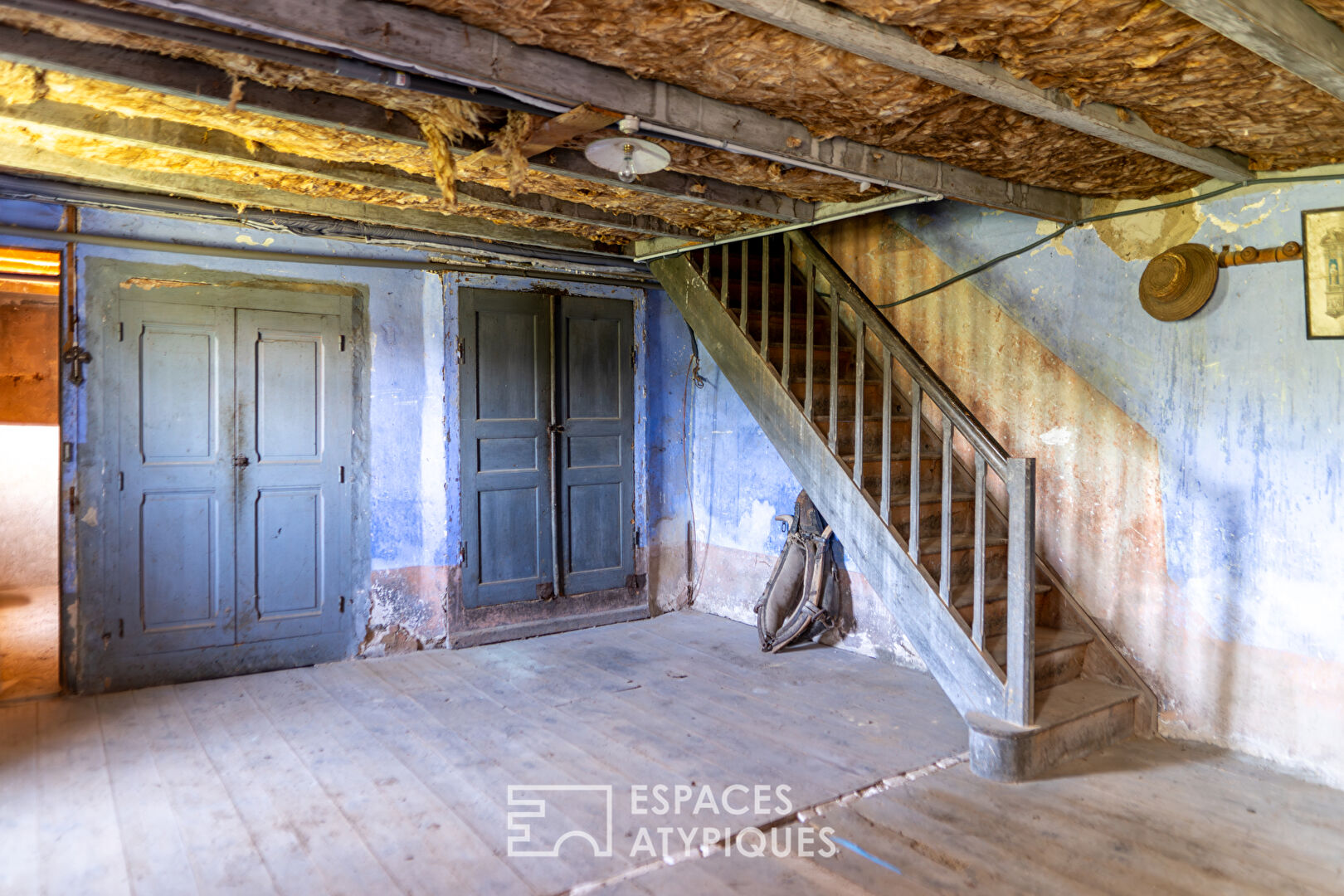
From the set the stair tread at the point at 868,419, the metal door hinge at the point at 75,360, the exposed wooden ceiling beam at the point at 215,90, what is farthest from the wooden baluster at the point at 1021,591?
the metal door hinge at the point at 75,360

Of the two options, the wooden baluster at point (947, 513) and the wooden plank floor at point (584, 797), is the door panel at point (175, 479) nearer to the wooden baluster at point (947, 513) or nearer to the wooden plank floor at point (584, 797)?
the wooden plank floor at point (584, 797)

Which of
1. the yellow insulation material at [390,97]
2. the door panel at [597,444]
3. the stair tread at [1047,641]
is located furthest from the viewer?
the door panel at [597,444]

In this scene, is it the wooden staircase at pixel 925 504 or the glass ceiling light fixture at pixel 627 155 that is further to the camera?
the wooden staircase at pixel 925 504

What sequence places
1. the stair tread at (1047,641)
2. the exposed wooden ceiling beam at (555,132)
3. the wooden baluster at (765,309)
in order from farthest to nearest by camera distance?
1. the wooden baluster at (765,309)
2. the stair tread at (1047,641)
3. the exposed wooden ceiling beam at (555,132)

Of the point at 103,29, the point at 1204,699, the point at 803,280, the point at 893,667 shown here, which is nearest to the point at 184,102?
the point at 103,29

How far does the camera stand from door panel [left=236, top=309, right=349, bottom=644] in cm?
462

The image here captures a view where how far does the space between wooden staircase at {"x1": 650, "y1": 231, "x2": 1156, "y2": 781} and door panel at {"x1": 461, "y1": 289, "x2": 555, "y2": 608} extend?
1.05 m

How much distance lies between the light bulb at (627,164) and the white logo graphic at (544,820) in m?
2.40

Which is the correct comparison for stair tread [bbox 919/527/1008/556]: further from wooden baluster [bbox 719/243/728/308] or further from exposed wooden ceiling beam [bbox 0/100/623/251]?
exposed wooden ceiling beam [bbox 0/100/623/251]

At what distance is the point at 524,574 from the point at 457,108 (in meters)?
3.46

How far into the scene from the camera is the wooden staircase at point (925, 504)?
328 centimetres

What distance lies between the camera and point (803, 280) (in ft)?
17.8

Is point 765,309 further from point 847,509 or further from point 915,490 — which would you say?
point 915,490

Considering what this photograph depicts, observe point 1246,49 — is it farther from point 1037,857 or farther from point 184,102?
point 184,102
